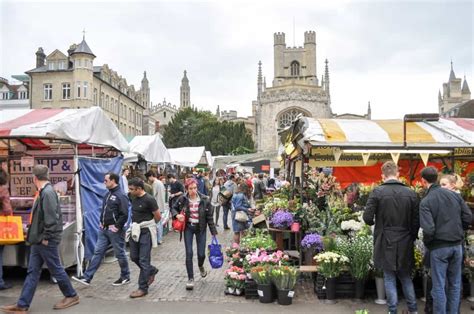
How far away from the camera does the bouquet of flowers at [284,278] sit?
6.21 m

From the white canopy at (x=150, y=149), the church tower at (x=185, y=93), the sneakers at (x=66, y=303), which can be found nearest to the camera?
the sneakers at (x=66, y=303)

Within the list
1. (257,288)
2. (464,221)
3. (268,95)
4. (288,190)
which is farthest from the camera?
(268,95)

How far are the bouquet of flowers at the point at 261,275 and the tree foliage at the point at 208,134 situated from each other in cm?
5460

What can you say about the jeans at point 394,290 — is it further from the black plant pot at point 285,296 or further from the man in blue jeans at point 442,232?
the black plant pot at point 285,296

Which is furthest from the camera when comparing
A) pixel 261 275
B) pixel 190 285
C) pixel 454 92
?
pixel 454 92

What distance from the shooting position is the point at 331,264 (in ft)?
20.8

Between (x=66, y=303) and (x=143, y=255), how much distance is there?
4.07ft

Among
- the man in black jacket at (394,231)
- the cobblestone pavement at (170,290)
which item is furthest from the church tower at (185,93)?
the man in black jacket at (394,231)

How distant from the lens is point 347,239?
22.8 feet

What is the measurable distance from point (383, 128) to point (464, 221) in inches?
123

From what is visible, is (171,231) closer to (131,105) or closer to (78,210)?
(78,210)

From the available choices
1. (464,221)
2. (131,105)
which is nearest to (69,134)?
(464,221)

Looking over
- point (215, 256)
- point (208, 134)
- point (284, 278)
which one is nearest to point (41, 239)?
point (215, 256)

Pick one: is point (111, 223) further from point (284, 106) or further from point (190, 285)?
point (284, 106)
